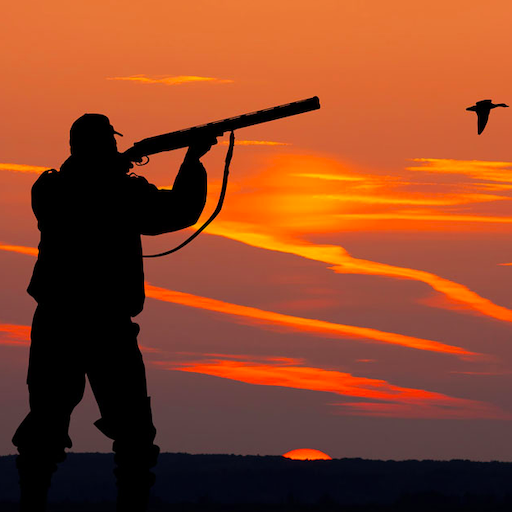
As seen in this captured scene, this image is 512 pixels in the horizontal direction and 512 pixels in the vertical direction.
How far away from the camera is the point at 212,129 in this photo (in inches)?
533

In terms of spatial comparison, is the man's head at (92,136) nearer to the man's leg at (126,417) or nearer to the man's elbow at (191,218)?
the man's elbow at (191,218)

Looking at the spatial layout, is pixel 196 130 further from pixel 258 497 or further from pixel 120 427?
pixel 258 497

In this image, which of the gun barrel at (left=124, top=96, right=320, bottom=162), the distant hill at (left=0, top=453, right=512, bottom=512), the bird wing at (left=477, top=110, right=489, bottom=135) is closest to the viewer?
the gun barrel at (left=124, top=96, right=320, bottom=162)

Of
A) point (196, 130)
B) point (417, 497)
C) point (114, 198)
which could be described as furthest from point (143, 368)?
point (417, 497)

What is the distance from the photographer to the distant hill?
→ 30.4 m

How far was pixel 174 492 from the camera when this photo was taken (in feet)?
111

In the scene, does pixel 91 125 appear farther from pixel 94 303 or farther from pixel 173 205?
pixel 94 303

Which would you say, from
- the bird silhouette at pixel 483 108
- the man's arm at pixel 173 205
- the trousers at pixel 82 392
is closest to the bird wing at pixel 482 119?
the bird silhouette at pixel 483 108

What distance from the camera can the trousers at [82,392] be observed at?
1216 cm

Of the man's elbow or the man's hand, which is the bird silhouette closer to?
the man's hand

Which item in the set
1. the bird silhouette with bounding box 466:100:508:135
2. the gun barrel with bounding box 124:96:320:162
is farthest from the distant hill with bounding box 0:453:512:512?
the gun barrel with bounding box 124:96:320:162

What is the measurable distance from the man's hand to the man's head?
934 millimetres

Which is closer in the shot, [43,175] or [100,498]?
[43,175]

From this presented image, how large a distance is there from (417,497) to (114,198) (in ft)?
67.2
